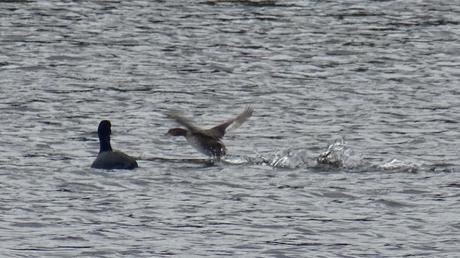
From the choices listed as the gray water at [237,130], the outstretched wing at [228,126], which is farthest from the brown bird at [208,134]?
the gray water at [237,130]

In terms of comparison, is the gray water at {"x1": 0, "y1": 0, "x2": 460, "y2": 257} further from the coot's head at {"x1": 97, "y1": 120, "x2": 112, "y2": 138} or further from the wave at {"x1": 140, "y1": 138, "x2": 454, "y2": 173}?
the coot's head at {"x1": 97, "y1": 120, "x2": 112, "y2": 138}

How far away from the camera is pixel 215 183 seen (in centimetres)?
1777

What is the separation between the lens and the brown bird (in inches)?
768

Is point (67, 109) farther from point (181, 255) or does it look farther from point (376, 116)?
point (181, 255)

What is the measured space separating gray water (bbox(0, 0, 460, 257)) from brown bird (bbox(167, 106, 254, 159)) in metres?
0.25

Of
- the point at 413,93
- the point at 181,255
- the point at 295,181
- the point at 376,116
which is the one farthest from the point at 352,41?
the point at 181,255

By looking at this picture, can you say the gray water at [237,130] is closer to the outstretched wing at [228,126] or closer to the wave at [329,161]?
the wave at [329,161]

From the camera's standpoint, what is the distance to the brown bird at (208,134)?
19.5 meters

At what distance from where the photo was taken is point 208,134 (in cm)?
1983

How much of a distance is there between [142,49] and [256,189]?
36.6ft

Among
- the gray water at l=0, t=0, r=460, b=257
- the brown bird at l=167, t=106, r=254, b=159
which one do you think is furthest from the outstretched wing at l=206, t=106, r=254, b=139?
the gray water at l=0, t=0, r=460, b=257

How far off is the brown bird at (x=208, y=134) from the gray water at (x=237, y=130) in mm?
255

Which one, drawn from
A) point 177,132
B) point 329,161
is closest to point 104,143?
point 177,132

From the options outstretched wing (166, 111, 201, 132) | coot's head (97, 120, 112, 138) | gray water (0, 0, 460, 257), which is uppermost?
coot's head (97, 120, 112, 138)
